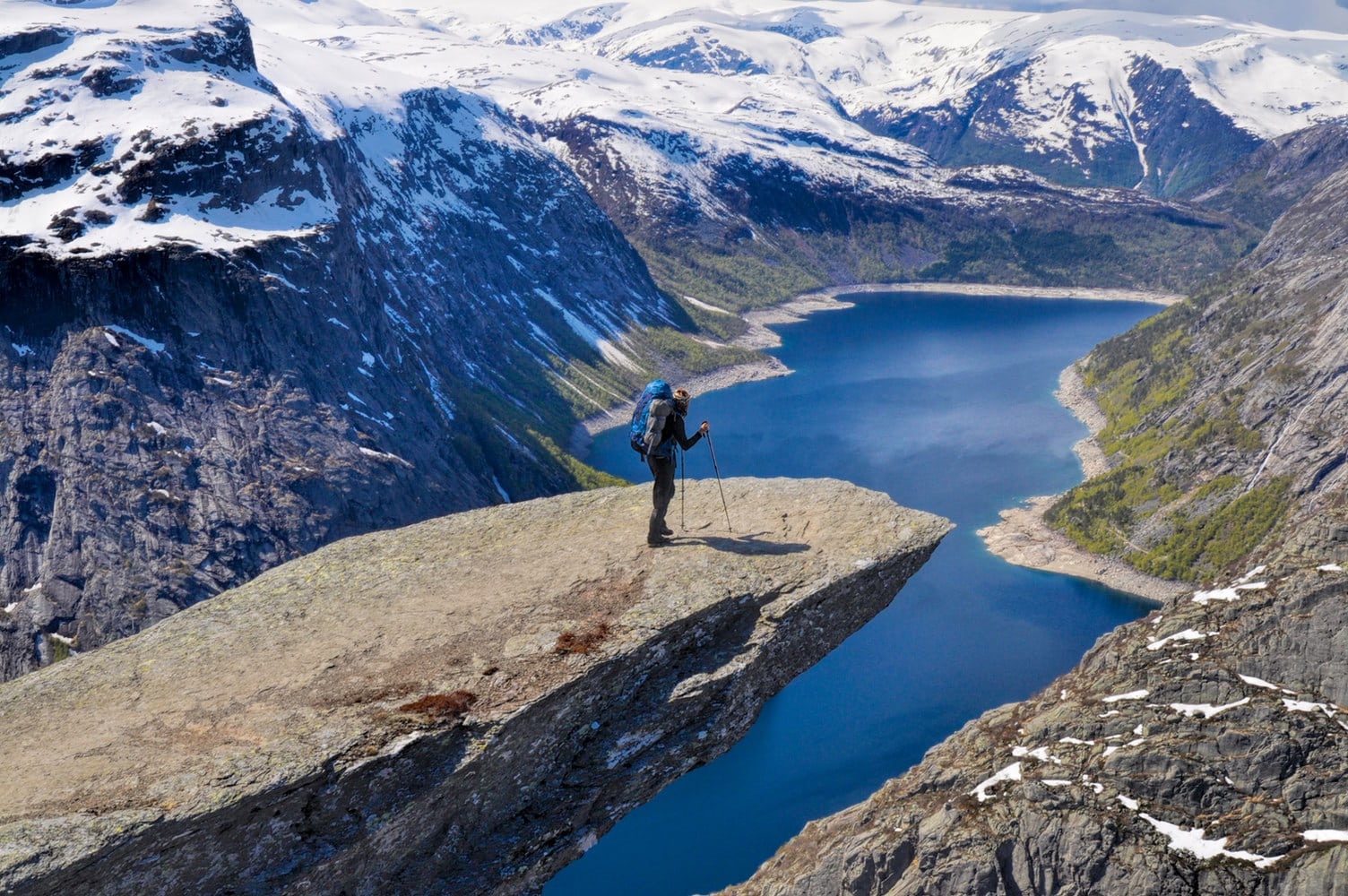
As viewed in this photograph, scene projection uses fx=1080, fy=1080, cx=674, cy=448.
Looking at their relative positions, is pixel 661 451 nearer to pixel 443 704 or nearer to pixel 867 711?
pixel 443 704

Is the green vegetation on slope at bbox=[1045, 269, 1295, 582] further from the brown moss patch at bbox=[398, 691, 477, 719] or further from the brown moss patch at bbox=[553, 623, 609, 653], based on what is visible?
the brown moss patch at bbox=[398, 691, 477, 719]

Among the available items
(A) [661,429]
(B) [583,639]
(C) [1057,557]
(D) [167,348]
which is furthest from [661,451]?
(C) [1057,557]

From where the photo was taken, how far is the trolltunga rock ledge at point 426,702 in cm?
2066

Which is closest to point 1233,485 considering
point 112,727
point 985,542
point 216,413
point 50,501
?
point 985,542

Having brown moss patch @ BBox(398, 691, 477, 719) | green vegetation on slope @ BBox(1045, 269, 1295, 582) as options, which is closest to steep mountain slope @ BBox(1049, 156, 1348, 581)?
green vegetation on slope @ BBox(1045, 269, 1295, 582)

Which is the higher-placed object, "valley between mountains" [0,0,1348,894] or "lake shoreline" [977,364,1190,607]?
"valley between mountains" [0,0,1348,894]

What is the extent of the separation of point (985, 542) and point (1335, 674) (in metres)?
96.8

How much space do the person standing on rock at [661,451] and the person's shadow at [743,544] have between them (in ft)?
2.55

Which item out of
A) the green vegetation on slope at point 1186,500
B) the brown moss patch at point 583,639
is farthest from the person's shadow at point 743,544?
the green vegetation on slope at point 1186,500

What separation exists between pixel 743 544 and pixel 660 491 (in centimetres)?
284

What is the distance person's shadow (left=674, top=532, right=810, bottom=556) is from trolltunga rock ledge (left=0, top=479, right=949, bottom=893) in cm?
8

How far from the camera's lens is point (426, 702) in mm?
23188

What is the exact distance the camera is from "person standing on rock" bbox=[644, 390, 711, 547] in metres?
29.3

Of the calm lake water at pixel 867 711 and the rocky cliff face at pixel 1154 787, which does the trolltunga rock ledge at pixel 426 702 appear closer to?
the rocky cliff face at pixel 1154 787
